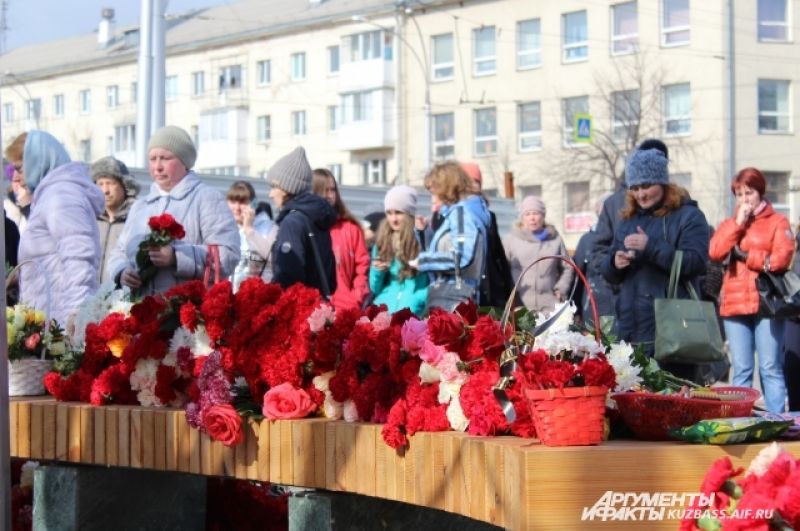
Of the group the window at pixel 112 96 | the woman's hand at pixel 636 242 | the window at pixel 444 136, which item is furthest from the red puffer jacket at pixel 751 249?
the window at pixel 112 96

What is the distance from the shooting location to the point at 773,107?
158 feet

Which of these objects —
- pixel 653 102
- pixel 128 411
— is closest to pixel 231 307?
pixel 128 411

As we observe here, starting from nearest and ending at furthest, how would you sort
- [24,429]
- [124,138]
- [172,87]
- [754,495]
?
1. [754,495]
2. [24,429]
3. [172,87]
4. [124,138]

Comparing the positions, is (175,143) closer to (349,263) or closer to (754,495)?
(349,263)

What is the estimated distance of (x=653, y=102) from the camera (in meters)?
48.1

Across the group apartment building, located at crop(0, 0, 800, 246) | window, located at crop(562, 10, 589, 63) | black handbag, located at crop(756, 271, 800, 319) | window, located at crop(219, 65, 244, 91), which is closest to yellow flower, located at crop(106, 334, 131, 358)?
black handbag, located at crop(756, 271, 800, 319)

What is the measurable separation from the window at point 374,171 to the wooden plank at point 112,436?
171ft

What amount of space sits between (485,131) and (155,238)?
156 ft

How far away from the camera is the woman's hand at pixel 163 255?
280 inches

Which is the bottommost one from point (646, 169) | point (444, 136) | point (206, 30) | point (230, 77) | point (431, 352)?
point (431, 352)

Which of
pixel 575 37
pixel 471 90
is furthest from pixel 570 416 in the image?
pixel 471 90

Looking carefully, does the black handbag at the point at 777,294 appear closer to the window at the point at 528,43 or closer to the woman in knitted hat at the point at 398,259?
the woman in knitted hat at the point at 398,259

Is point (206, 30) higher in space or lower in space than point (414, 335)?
higher

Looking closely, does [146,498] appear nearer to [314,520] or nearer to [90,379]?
[90,379]
